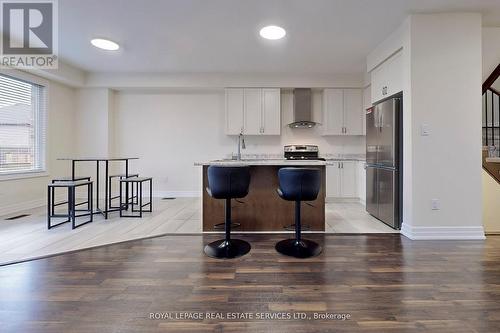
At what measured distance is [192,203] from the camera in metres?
5.12

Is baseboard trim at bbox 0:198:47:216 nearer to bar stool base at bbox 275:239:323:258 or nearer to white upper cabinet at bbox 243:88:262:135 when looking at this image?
white upper cabinet at bbox 243:88:262:135

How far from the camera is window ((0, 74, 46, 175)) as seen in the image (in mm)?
4129

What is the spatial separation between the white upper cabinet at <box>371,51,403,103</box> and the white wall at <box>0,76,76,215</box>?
5.76 m

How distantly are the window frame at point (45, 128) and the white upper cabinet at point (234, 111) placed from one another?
335cm

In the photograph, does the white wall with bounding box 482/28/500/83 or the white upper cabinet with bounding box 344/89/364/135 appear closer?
the white wall with bounding box 482/28/500/83

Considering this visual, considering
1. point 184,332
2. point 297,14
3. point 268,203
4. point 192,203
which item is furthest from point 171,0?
point 192,203

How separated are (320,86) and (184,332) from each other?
5.03 metres

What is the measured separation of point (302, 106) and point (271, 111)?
68cm

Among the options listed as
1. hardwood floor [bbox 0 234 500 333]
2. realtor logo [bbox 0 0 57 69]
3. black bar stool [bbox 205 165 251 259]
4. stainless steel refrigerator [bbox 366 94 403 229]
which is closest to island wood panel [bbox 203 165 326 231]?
hardwood floor [bbox 0 234 500 333]

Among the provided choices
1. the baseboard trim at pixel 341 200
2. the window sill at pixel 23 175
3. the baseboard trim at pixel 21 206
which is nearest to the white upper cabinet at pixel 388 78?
the baseboard trim at pixel 341 200

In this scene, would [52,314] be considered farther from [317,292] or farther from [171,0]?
[171,0]

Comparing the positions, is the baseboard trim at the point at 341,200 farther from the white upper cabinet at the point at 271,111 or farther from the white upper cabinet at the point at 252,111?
the white upper cabinet at the point at 252,111

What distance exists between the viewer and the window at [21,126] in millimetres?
4129

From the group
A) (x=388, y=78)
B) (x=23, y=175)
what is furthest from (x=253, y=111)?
(x=23, y=175)
